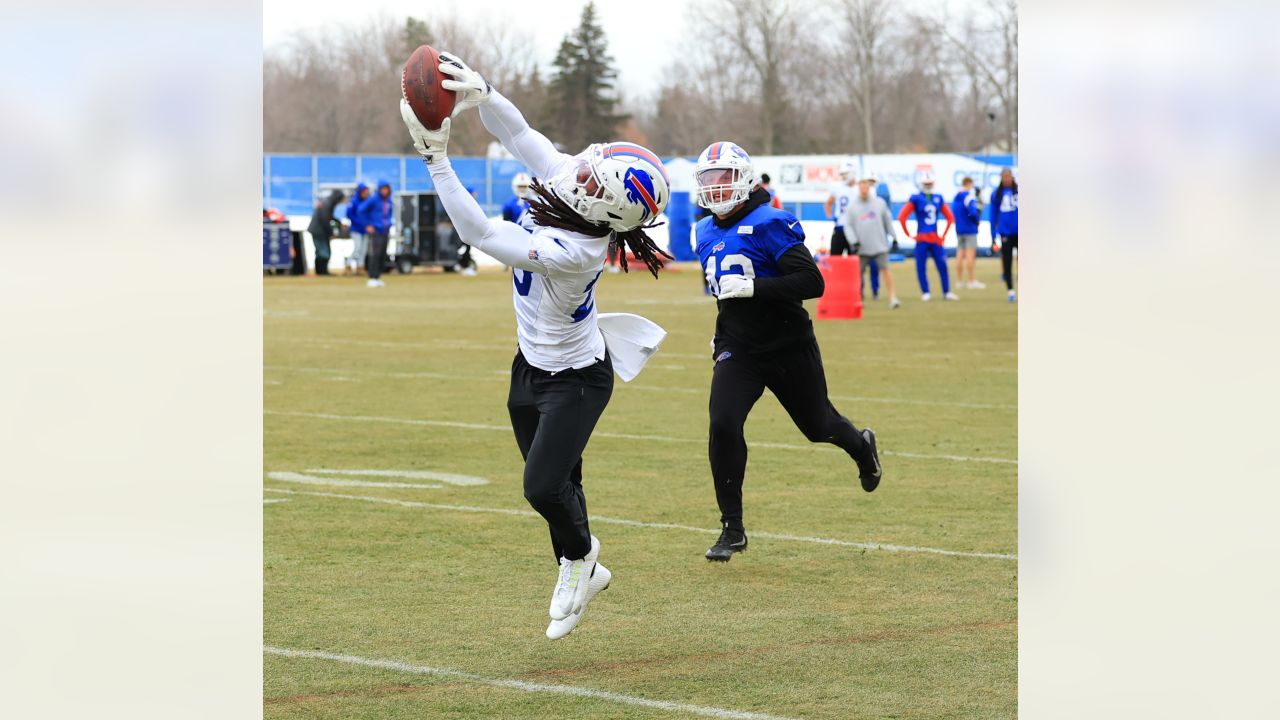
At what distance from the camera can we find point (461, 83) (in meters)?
5.36

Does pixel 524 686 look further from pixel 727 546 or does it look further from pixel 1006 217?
pixel 1006 217

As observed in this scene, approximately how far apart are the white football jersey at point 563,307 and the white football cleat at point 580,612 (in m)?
0.77

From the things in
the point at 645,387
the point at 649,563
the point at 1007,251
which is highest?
the point at 1007,251

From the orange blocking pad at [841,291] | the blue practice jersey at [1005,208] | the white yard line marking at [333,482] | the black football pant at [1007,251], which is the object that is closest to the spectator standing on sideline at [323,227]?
the blue practice jersey at [1005,208]

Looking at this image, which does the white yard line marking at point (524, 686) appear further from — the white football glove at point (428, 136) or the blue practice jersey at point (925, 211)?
the blue practice jersey at point (925, 211)

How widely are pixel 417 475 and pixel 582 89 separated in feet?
246

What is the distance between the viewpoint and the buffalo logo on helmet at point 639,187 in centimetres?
581

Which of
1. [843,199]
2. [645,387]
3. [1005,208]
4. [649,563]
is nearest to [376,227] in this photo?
[843,199]

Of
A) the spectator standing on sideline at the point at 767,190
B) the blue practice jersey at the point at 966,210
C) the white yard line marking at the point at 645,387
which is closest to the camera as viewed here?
the spectator standing on sideline at the point at 767,190

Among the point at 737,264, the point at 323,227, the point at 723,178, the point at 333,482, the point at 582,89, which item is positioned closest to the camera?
the point at 723,178

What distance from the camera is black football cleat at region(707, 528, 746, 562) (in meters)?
7.45
